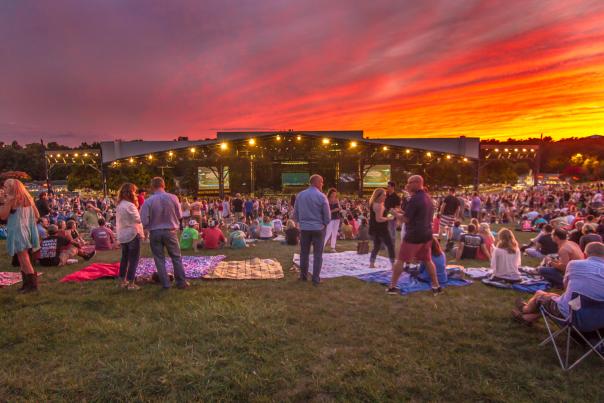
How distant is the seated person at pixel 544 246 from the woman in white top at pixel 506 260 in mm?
2192

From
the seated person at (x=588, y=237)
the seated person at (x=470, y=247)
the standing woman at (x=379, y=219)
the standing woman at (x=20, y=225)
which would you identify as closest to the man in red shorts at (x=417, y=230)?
the standing woman at (x=379, y=219)

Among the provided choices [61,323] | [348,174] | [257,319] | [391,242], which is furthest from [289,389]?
[348,174]

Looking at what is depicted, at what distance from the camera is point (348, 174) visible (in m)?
35.9

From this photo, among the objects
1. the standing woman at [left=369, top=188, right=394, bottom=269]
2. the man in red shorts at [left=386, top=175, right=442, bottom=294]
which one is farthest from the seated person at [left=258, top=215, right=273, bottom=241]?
the man in red shorts at [left=386, top=175, right=442, bottom=294]

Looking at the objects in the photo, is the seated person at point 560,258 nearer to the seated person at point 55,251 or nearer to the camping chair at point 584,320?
the camping chair at point 584,320

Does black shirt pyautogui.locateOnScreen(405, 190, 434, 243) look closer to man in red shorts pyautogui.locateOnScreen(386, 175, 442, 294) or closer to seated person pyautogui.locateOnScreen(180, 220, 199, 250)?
man in red shorts pyautogui.locateOnScreen(386, 175, 442, 294)

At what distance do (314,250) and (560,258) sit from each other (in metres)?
3.41

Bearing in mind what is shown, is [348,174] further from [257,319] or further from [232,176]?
[257,319]

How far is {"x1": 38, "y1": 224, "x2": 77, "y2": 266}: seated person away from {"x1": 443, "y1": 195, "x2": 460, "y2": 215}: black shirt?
873 centimetres

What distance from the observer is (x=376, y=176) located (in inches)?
1314

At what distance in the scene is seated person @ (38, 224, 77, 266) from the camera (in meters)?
6.24

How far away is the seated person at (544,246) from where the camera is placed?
6696 mm

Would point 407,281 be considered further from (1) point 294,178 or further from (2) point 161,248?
(1) point 294,178

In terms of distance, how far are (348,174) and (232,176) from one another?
12.4 metres
